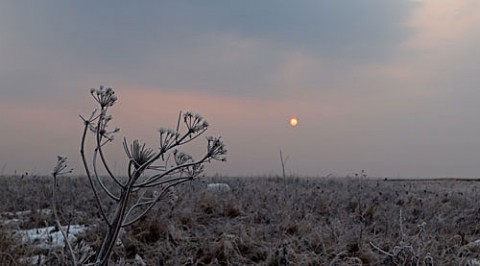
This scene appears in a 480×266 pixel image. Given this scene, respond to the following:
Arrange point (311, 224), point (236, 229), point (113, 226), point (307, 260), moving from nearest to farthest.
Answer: point (113, 226) < point (307, 260) < point (236, 229) < point (311, 224)

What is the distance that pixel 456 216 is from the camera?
26.4 feet

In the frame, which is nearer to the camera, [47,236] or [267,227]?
[47,236]

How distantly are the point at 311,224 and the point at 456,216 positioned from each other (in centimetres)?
276

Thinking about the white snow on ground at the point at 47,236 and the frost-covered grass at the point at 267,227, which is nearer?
the white snow on ground at the point at 47,236

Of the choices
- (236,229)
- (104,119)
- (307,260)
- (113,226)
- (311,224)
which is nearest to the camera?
(113,226)

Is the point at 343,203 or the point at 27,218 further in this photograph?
the point at 343,203

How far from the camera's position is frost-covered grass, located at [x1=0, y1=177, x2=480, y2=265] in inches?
222

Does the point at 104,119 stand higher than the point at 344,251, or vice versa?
the point at 104,119

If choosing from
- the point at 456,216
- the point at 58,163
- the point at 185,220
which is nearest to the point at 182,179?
the point at 58,163

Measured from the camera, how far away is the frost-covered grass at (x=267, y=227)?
563 centimetres

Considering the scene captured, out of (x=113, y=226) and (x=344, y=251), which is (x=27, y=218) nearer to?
(x=344, y=251)

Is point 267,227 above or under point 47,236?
above

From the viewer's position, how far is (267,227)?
6.60 m

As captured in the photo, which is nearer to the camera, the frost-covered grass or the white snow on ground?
the white snow on ground
